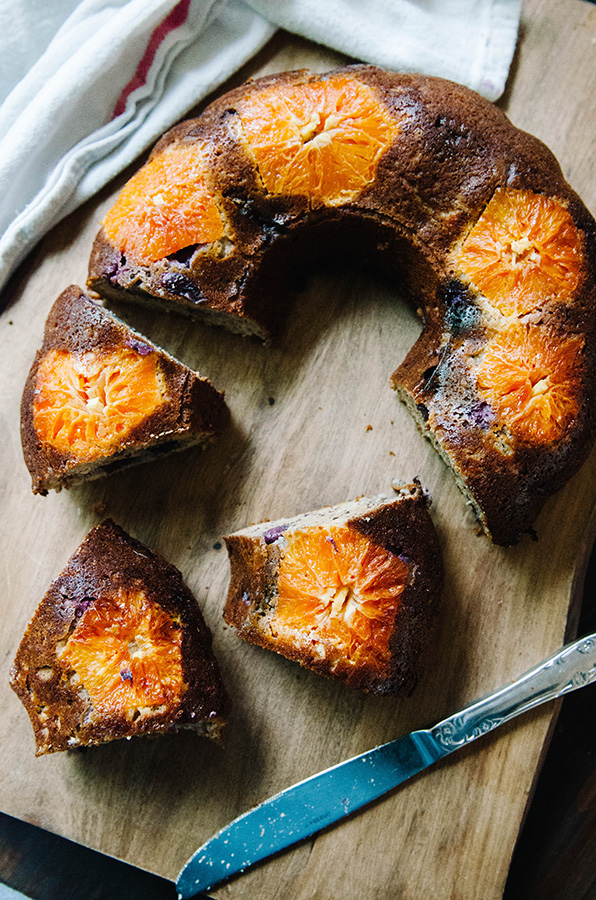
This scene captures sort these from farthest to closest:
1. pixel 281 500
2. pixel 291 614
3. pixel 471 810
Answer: pixel 281 500
pixel 471 810
pixel 291 614

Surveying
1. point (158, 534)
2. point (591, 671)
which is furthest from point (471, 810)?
point (158, 534)

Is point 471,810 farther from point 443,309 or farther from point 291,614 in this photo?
point 443,309

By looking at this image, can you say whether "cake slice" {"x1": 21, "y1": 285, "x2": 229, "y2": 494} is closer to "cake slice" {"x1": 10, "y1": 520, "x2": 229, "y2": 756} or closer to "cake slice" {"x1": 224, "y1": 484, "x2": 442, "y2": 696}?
"cake slice" {"x1": 10, "y1": 520, "x2": 229, "y2": 756}

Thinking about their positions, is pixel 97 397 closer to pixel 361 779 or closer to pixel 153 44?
pixel 153 44

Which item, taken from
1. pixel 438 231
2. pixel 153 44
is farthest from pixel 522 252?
pixel 153 44

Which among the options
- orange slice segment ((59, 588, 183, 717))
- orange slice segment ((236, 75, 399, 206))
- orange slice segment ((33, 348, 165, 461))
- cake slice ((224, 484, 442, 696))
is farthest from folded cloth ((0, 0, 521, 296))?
cake slice ((224, 484, 442, 696))

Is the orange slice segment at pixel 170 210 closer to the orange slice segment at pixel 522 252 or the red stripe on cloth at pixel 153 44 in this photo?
the red stripe on cloth at pixel 153 44
